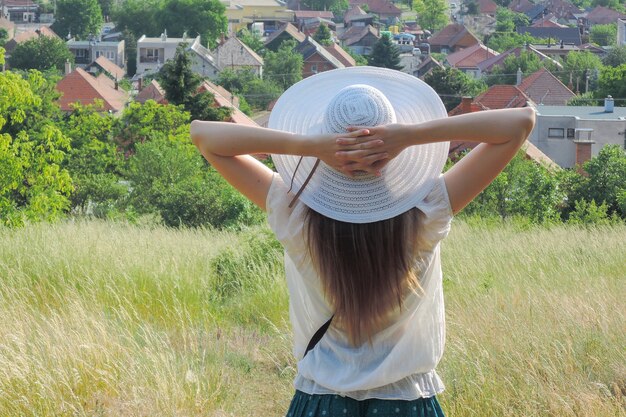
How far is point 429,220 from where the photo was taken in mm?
2572

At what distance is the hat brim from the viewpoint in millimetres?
2555

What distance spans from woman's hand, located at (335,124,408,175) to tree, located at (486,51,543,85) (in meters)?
85.9

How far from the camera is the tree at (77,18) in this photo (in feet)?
429

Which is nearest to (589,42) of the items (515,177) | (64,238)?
(515,177)

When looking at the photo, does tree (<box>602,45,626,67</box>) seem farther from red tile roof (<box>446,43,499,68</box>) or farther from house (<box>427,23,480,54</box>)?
house (<box>427,23,480,54</box>)

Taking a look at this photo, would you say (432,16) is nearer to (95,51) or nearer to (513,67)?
(95,51)

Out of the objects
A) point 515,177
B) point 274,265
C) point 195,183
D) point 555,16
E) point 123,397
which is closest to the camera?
point 123,397

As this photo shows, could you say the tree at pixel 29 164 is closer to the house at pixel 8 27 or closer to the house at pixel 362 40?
the house at pixel 8 27

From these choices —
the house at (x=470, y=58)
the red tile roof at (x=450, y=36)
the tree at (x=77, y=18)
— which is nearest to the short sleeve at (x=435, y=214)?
the house at (x=470, y=58)

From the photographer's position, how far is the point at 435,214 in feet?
8.45

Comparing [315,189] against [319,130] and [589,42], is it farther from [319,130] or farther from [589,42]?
[589,42]

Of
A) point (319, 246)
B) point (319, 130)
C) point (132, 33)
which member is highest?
point (319, 130)

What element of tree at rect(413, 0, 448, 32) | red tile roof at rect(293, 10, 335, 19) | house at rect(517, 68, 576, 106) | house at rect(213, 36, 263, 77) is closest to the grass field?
house at rect(517, 68, 576, 106)

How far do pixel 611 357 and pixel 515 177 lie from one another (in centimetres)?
1551
